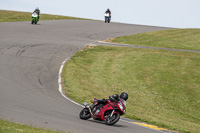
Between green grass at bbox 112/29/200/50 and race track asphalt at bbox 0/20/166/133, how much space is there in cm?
312

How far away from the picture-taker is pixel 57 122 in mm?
10172

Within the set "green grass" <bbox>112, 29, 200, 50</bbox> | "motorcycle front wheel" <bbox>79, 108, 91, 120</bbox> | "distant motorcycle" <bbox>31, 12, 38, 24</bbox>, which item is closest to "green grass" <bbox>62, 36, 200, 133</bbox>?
"motorcycle front wheel" <bbox>79, 108, 91, 120</bbox>

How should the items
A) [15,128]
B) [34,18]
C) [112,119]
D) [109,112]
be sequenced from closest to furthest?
[15,128] < [112,119] < [109,112] < [34,18]

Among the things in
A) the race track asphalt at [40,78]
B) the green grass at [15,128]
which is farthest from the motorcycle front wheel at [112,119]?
the green grass at [15,128]

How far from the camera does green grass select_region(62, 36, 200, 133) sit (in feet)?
55.1

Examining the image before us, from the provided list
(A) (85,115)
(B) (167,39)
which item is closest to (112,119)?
(A) (85,115)

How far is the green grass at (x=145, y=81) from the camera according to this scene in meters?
16.8

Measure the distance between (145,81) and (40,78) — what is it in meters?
7.31

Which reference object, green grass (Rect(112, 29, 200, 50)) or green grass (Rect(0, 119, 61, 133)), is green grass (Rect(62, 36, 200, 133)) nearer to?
green grass (Rect(112, 29, 200, 50))

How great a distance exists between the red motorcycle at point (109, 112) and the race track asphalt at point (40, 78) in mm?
244

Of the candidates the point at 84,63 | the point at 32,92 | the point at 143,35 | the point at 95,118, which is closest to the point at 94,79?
the point at 84,63

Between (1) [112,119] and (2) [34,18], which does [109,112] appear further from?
(2) [34,18]

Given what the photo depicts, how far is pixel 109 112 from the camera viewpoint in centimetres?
1114

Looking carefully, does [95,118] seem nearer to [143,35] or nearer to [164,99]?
[164,99]
